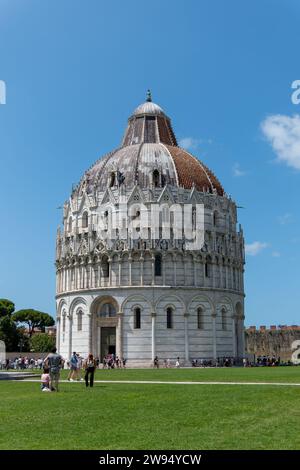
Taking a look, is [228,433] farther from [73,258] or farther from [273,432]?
[73,258]

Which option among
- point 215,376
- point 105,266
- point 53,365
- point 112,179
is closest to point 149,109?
point 112,179

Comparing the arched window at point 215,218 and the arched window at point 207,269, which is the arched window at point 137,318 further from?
the arched window at point 215,218

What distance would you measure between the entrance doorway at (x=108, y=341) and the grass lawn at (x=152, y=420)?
43.3 meters

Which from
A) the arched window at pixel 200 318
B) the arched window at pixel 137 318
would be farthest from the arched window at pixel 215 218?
the arched window at pixel 137 318

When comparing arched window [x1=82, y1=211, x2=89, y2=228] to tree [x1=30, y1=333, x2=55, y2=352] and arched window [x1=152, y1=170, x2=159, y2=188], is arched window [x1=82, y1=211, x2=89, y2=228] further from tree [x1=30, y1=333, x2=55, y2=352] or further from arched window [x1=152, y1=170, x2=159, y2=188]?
tree [x1=30, y1=333, x2=55, y2=352]

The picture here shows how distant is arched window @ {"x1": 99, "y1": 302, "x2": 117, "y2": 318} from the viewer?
214ft

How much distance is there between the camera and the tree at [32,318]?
353 ft

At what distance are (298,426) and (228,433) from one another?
1928 millimetres

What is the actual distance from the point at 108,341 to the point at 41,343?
30.7 metres

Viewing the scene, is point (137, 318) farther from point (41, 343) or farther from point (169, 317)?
point (41, 343)

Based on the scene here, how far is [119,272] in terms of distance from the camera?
64438 mm

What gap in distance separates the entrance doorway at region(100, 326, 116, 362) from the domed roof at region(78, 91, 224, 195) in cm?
1566

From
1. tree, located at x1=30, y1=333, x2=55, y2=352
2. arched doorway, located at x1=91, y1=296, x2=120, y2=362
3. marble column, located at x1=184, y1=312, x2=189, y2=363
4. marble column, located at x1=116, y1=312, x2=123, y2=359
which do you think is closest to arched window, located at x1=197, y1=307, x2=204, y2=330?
marble column, located at x1=184, y1=312, x2=189, y2=363

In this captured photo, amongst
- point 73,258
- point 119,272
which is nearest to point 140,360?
point 119,272
